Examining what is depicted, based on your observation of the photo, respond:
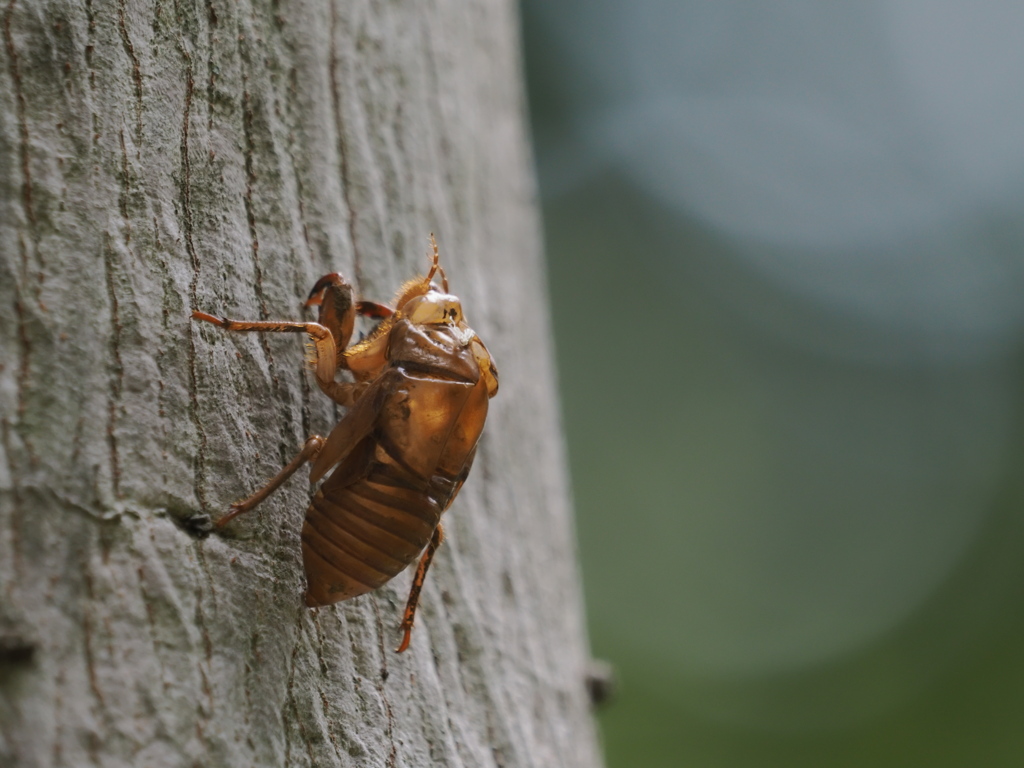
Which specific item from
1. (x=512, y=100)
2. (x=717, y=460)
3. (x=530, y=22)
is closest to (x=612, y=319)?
(x=717, y=460)

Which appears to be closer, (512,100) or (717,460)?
(512,100)

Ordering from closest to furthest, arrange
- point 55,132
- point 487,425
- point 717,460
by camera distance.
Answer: point 55,132 → point 487,425 → point 717,460

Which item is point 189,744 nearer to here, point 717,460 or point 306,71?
point 306,71

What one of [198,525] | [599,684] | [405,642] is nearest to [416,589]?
[405,642]

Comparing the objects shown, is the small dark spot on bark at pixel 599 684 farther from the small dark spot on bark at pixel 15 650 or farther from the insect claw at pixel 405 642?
the small dark spot on bark at pixel 15 650

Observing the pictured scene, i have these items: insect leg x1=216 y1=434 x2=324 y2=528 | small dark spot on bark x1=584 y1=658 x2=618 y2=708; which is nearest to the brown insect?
insect leg x1=216 y1=434 x2=324 y2=528

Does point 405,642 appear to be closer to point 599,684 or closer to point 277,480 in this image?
point 277,480
